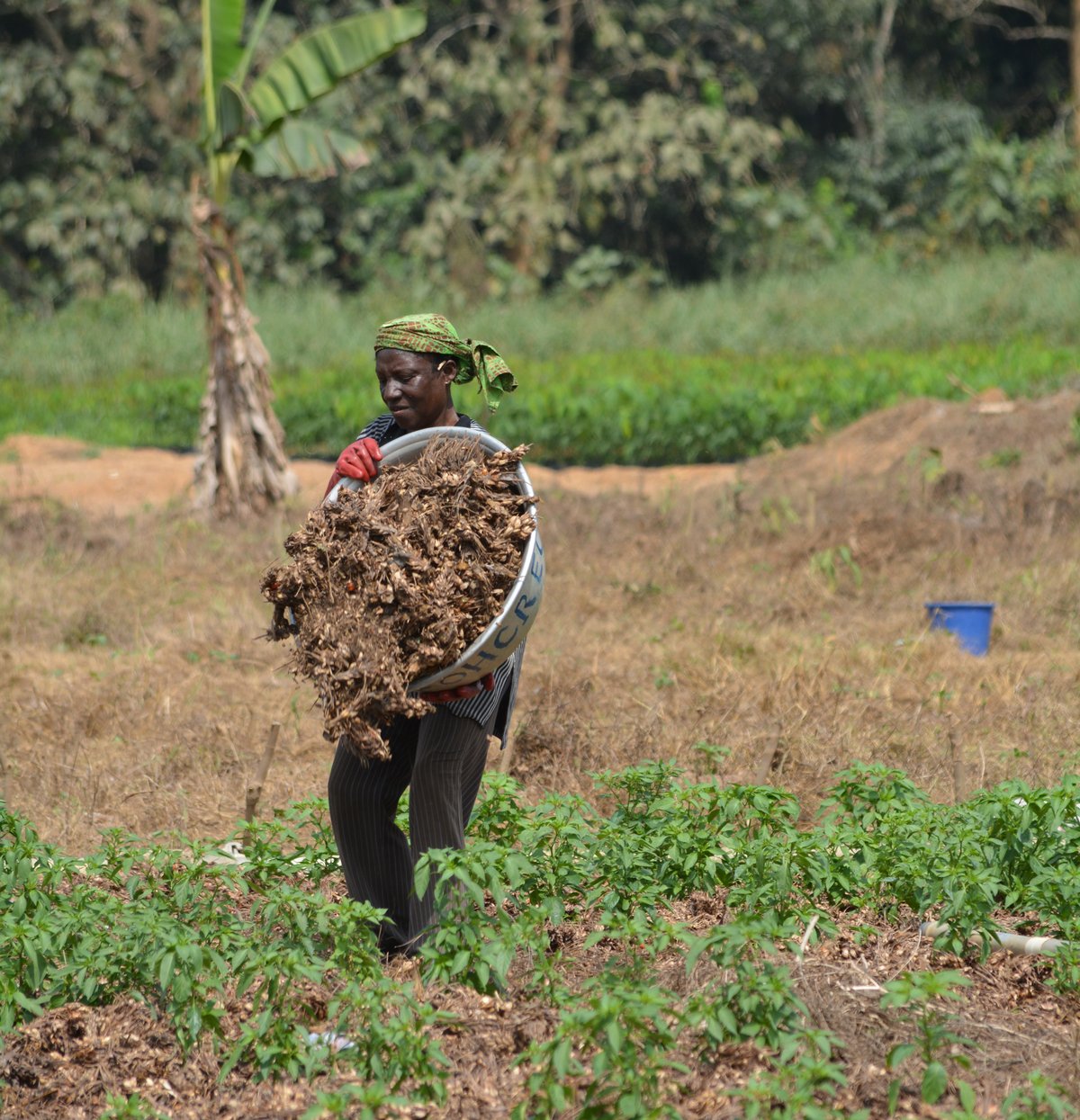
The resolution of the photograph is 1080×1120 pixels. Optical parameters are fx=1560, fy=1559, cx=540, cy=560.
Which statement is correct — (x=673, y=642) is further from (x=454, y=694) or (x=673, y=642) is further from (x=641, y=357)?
(x=641, y=357)

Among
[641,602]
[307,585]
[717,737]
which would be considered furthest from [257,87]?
[307,585]

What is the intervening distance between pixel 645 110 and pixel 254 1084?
2195cm

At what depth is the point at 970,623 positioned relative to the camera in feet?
23.5

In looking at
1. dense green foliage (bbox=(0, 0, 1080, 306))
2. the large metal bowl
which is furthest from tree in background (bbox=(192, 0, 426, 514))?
dense green foliage (bbox=(0, 0, 1080, 306))

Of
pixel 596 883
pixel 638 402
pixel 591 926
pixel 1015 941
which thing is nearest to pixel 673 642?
pixel 591 926

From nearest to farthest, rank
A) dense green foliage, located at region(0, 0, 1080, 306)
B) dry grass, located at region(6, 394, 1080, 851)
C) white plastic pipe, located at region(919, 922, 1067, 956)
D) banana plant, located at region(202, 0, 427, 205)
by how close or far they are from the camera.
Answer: white plastic pipe, located at region(919, 922, 1067, 956) < dry grass, located at region(6, 394, 1080, 851) < banana plant, located at region(202, 0, 427, 205) < dense green foliage, located at region(0, 0, 1080, 306)

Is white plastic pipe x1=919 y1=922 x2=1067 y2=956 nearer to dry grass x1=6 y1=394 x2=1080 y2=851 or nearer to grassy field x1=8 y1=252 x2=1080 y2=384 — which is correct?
dry grass x1=6 y1=394 x2=1080 y2=851

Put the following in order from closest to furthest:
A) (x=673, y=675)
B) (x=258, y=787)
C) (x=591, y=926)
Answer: (x=591, y=926) → (x=258, y=787) → (x=673, y=675)

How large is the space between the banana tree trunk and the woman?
6846mm

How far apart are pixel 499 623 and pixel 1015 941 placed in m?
1.48

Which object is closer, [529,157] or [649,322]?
[649,322]

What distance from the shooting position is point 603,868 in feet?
12.2

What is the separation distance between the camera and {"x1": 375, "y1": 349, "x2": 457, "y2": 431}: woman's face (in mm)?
3609

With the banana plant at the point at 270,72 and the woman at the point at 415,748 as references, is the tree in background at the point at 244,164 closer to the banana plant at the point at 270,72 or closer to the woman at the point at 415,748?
the banana plant at the point at 270,72
